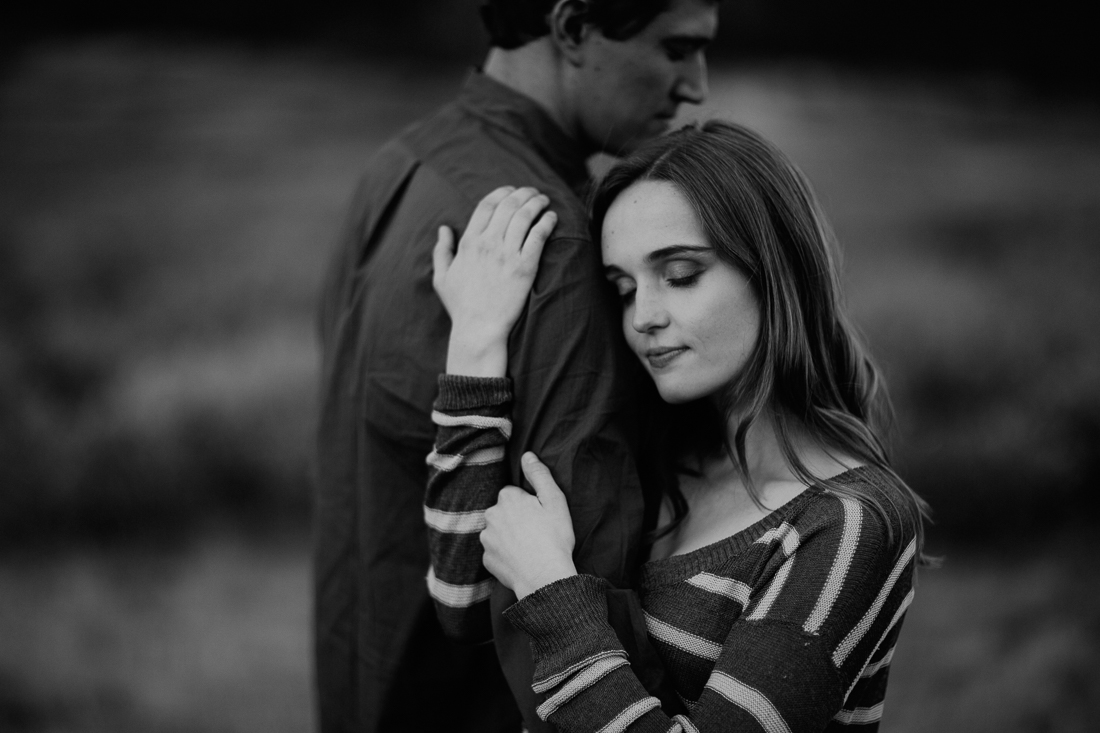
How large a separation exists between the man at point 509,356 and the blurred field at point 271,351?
1.74 meters

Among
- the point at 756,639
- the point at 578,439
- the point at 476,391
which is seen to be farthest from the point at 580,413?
the point at 756,639

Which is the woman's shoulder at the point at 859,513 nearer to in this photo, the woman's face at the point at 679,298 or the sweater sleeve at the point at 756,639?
the sweater sleeve at the point at 756,639

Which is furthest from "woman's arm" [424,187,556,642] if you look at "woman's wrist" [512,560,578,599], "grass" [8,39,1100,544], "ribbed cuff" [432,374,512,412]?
"grass" [8,39,1100,544]

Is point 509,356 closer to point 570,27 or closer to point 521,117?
point 521,117

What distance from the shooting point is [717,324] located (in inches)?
47.2

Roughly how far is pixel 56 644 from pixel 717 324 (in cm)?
298

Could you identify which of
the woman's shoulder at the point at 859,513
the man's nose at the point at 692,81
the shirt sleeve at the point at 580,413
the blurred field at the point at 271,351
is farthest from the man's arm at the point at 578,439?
the blurred field at the point at 271,351

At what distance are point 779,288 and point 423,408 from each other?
0.53m

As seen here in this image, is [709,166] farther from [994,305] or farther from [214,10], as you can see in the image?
[214,10]

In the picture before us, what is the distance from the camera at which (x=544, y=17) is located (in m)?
1.42

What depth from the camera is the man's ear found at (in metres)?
1.38

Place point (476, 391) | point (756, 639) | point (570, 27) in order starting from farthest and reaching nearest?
point (570, 27) < point (476, 391) < point (756, 639)

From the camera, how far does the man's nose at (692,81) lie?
153 centimetres

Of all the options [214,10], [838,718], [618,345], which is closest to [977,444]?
[838,718]
